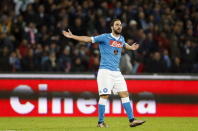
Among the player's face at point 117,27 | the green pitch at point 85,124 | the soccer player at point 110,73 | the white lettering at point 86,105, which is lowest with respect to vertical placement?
the green pitch at point 85,124

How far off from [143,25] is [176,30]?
1.26m

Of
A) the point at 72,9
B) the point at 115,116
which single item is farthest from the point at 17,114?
the point at 72,9

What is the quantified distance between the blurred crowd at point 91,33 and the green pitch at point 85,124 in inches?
133

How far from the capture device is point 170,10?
2489 centimetres

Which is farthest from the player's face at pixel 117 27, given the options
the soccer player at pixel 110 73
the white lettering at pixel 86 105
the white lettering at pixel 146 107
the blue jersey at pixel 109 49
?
the white lettering at pixel 146 107

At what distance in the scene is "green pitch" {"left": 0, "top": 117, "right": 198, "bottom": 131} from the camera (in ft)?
45.4

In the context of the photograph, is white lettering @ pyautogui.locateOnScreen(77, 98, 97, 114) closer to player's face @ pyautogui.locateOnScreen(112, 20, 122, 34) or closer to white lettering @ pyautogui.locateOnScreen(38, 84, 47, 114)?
white lettering @ pyautogui.locateOnScreen(38, 84, 47, 114)

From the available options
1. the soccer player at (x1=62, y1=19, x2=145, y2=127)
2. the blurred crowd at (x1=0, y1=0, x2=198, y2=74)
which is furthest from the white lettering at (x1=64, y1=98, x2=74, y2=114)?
the soccer player at (x1=62, y1=19, x2=145, y2=127)

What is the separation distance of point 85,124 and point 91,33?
25.6 feet

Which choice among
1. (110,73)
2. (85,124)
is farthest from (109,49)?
(85,124)

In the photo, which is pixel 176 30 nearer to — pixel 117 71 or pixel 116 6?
pixel 116 6

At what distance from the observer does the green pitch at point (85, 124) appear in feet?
45.4

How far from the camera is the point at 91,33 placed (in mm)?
22562

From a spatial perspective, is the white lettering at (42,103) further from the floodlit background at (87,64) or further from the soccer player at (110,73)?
the soccer player at (110,73)
